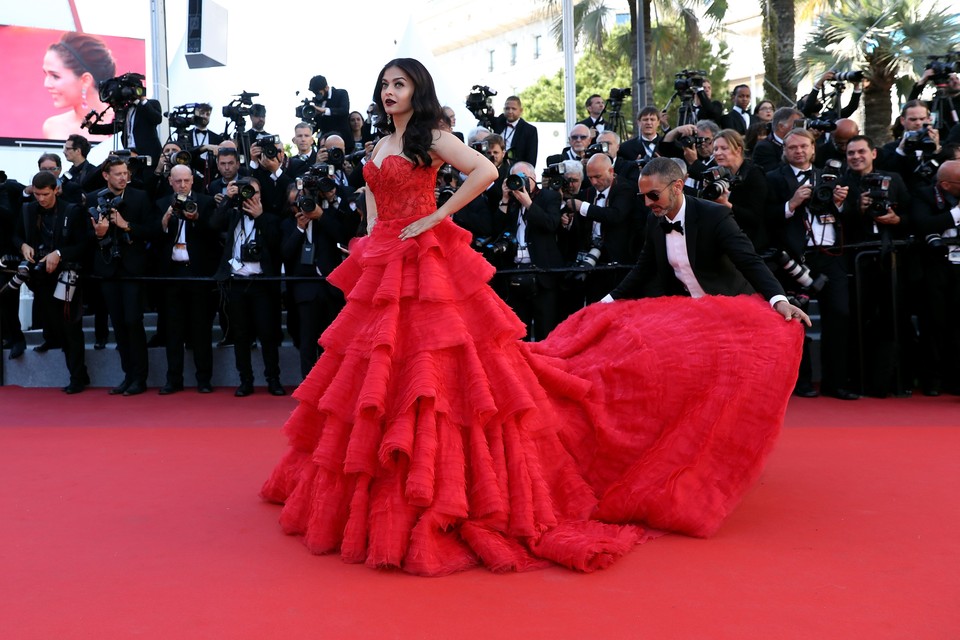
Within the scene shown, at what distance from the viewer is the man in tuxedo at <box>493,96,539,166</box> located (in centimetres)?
980

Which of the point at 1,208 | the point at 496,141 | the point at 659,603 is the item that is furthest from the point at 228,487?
the point at 1,208

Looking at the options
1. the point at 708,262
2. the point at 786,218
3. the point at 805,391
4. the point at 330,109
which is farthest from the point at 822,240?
the point at 330,109

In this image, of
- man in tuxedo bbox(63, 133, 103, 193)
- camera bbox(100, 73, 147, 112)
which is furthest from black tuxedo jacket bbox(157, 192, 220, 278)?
camera bbox(100, 73, 147, 112)

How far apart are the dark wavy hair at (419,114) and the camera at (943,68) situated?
6.20m

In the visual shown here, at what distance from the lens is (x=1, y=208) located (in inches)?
361

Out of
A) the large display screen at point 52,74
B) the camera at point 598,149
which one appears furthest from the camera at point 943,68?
the large display screen at point 52,74

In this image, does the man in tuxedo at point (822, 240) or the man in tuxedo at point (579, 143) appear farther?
the man in tuxedo at point (579, 143)

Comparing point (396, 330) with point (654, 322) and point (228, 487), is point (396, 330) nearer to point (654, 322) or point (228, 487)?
point (654, 322)

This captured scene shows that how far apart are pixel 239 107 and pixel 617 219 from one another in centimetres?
424

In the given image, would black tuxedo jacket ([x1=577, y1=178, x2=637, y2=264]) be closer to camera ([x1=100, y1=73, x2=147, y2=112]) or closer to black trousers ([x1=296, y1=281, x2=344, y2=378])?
black trousers ([x1=296, y1=281, x2=344, y2=378])

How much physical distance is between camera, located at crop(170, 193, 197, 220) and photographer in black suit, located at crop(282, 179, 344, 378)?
790mm

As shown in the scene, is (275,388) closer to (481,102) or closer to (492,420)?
(481,102)

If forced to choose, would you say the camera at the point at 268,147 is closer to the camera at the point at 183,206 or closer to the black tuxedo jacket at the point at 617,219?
the camera at the point at 183,206

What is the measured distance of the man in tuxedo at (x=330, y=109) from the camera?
10281 mm
